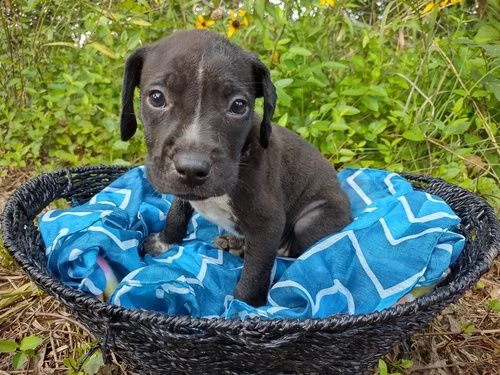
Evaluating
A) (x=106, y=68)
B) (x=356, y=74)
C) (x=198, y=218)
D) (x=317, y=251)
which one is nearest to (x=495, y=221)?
(x=317, y=251)

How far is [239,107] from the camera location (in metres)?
2.46

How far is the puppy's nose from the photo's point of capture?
2.17 metres

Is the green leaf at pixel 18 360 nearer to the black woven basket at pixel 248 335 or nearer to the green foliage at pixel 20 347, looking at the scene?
the green foliage at pixel 20 347

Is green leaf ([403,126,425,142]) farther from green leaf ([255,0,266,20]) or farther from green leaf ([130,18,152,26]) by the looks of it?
green leaf ([130,18,152,26])

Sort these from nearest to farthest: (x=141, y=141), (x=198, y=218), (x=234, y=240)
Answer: (x=234, y=240) → (x=198, y=218) → (x=141, y=141)

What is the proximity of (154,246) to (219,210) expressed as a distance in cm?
70

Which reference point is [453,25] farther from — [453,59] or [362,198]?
[362,198]

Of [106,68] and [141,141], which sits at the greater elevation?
[106,68]

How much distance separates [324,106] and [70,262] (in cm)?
225

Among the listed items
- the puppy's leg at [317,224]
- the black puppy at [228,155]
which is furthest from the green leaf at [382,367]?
the puppy's leg at [317,224]

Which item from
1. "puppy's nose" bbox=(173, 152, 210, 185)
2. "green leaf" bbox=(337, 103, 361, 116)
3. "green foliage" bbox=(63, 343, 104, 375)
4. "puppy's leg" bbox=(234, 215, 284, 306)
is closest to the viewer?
"puppy's nose" bbox=(173, 152, 210, 185)

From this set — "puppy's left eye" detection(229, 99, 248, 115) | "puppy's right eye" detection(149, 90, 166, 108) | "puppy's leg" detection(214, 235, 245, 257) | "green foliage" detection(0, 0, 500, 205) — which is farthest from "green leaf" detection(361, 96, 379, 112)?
"puppy's right eye" detection(149, 90, 166, 108)

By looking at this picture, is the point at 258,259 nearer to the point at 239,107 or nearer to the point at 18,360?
the point at 239,107

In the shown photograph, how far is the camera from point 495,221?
290cm
